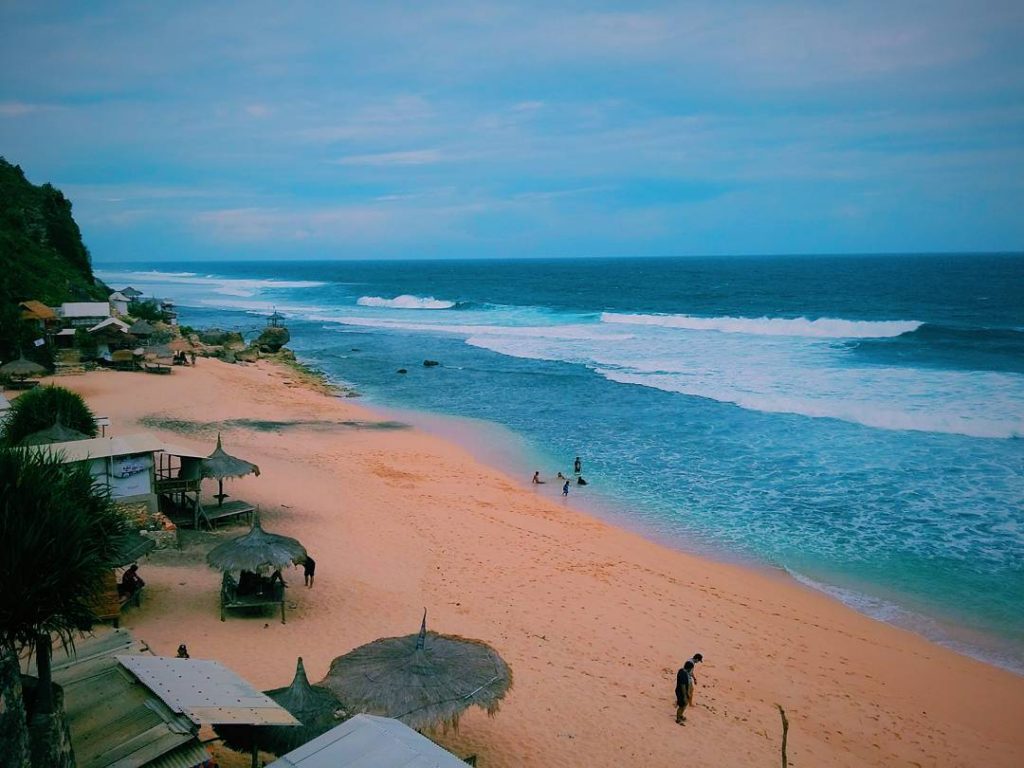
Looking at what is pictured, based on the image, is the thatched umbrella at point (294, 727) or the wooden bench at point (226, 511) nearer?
the thatched umbrella at point (294, 727)

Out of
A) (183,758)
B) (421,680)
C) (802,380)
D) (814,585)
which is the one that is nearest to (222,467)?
(421,680)

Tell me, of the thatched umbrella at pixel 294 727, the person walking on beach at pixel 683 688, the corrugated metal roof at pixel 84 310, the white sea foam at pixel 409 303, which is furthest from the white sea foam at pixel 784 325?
the thatched umbrella at pixel 294 727

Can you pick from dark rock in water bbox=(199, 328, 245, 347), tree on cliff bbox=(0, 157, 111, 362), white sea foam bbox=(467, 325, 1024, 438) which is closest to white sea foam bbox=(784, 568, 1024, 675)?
white sea foam bbox=(467, 325, 1024, 438)

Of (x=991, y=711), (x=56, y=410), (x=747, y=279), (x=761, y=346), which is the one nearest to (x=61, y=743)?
(x=991, y=711)

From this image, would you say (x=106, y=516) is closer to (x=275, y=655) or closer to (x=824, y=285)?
(x=275, y=655)

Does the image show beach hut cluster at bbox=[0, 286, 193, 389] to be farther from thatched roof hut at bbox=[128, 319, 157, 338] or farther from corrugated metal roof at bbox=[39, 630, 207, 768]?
corrugated metal roof at bbox=[39, 630, 207, 768]

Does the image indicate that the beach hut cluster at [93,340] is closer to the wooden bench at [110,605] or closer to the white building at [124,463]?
the white building at [124,463]
